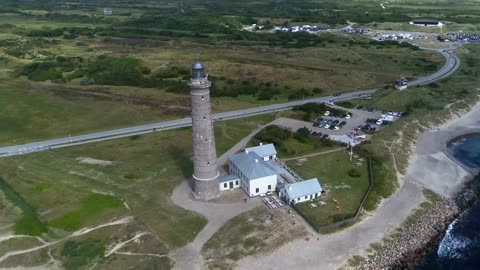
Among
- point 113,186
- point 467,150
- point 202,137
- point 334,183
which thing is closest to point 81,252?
point 113,186

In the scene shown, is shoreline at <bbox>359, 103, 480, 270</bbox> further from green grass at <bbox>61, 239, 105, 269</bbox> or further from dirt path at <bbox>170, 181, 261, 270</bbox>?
green grass at <bbox>61, 239, 105, 269</bbox>

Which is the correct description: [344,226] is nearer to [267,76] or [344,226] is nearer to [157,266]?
[157,266]

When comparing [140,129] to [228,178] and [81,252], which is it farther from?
[81,252]

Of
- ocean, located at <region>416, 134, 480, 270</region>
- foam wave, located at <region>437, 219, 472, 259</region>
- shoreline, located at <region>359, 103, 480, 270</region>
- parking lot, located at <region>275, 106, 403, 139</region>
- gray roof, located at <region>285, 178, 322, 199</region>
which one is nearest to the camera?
shoreline, located at <region>359, 103, 480, 270</region>

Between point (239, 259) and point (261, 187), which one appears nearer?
point (239, 259)

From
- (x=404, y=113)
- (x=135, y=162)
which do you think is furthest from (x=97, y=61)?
(x=404, y=113)

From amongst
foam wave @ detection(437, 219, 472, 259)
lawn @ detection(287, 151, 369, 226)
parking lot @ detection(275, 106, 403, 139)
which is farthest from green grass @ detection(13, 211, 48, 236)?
parking lot @ detection(275, 106, 403, 139)
